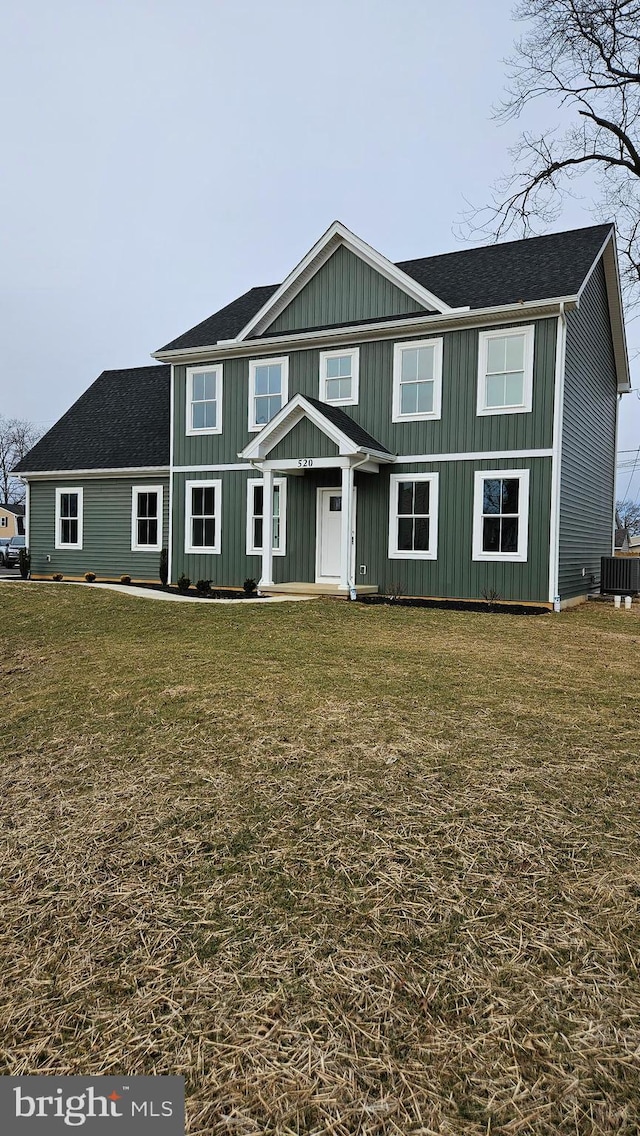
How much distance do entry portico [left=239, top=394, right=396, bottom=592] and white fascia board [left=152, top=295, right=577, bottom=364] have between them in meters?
1.77

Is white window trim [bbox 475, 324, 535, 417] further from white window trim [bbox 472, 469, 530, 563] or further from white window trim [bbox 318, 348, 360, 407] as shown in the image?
white window trim [bbox 318, 348, 360, 407]

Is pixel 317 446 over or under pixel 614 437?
under

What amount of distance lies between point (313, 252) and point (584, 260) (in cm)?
618

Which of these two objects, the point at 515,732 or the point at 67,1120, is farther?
the point at 515,732

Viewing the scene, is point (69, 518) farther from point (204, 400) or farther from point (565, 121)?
point (565, 121)

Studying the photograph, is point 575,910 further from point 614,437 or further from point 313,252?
point 614,437

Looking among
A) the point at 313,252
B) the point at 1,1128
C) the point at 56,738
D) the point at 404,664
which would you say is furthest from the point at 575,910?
the point at 313,252

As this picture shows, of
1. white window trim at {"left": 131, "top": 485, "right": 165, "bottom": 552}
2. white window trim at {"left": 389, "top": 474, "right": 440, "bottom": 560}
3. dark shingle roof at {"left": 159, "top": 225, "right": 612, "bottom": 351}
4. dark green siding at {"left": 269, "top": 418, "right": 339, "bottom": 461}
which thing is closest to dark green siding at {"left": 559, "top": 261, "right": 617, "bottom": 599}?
dark shingle roof at {"left": 159, "top": 225, "right": 612, "bottom": 351}

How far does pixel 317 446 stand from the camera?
46.0 ft

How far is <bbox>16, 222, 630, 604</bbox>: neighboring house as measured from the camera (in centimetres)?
1317

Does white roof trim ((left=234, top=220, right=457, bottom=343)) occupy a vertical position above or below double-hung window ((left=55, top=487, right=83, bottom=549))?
above

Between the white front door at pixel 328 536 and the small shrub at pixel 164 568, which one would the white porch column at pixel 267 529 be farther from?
the small shrub at pixel 164 568

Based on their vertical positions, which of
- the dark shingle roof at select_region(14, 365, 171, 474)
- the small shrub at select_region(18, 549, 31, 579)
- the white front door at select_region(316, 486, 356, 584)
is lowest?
the small shrub at select_region(18, 549, 31, 579)

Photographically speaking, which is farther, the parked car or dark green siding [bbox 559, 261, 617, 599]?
the parked car
